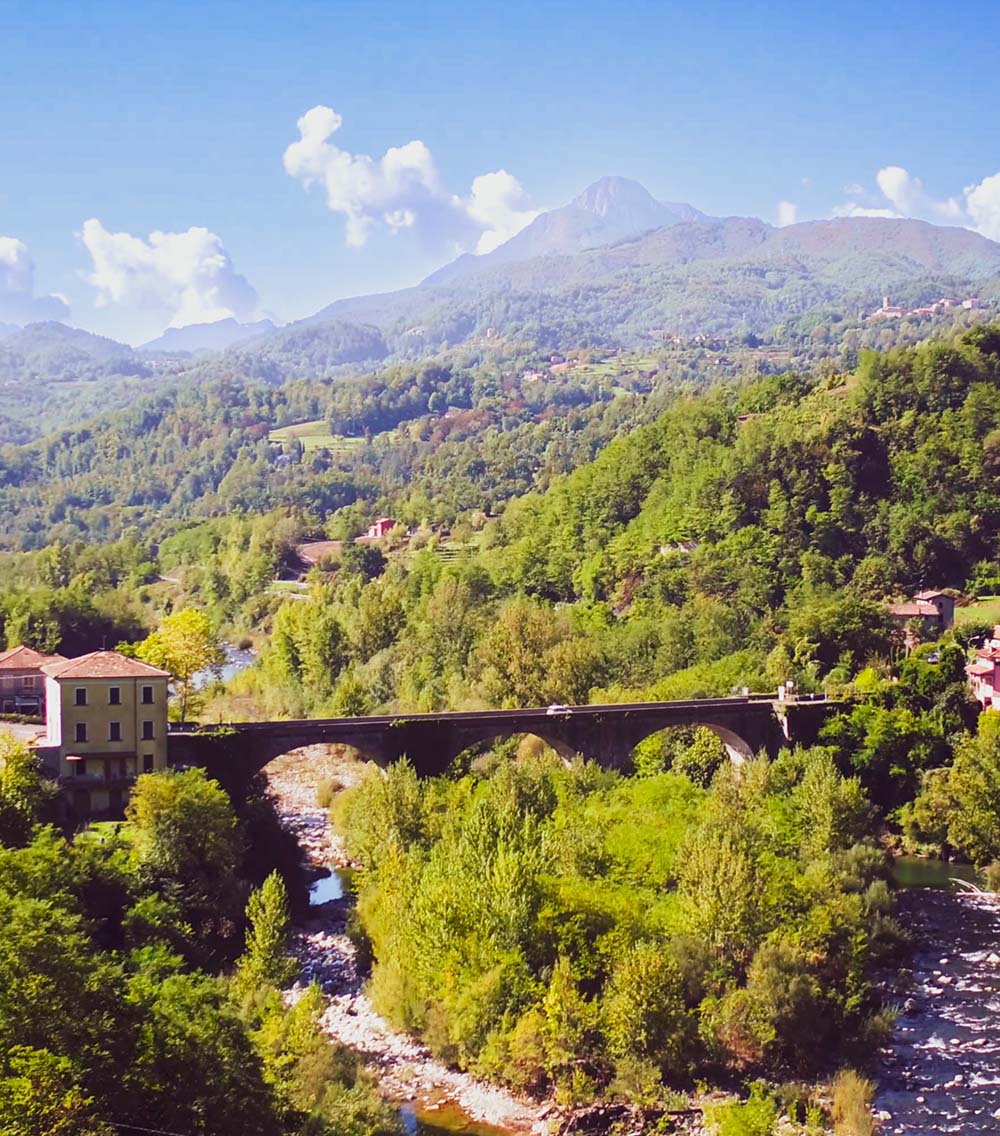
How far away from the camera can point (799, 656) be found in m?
64.5

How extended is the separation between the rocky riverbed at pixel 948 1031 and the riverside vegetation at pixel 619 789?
1.12m

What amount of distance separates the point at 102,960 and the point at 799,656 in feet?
136

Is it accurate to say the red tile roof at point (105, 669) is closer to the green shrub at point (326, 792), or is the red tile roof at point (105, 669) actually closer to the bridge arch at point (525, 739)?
the bridge arch at point (525, 739)

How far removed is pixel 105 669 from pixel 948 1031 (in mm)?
23663

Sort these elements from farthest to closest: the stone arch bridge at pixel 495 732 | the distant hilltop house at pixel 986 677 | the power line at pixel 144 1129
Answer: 1. the distant hilltop house at pixel 986 677
2. the stone arch bridge at pixel 495 732
3. the power line at pixel 144 1129

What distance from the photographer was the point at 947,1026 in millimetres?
34906

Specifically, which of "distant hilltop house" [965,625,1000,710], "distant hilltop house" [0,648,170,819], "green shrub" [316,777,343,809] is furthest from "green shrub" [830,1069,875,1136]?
"green shrub" [316,777,343,809]

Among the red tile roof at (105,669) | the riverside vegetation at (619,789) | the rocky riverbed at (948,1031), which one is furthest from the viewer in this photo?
the red tile roof at (105,669)

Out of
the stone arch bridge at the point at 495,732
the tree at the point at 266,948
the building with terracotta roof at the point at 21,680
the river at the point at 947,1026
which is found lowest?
the river at the point at 947,1026

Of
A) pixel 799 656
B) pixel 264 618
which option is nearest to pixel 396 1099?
pixel 799 656

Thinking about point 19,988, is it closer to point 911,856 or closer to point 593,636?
point 911,856

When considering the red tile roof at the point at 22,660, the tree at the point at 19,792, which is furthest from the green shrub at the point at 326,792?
the tree at the point at 19,792

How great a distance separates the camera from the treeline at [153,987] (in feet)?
77.0

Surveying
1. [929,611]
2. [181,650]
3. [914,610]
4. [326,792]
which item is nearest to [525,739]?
[326,792]
